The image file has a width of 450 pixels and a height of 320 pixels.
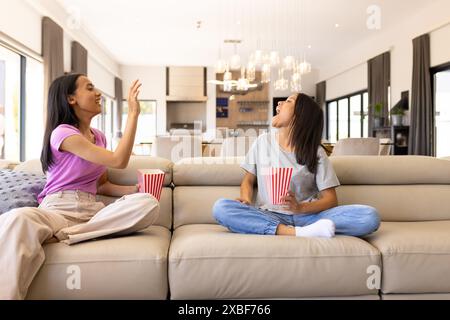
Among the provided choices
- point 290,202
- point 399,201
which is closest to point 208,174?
point 290,202

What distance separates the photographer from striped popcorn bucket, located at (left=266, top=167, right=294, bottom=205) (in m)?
1.73

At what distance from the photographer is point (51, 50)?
21.2ft

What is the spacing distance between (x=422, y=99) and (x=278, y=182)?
590cm

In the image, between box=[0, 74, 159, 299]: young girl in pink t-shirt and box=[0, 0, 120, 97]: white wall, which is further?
box=[0, 0, 120, 97]: white wall

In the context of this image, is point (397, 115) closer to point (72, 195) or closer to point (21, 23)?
point (21, 23)

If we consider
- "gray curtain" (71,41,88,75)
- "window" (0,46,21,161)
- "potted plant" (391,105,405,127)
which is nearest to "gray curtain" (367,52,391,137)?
"potted plant" (391,105,405,127)

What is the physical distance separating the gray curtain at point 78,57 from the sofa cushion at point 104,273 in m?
6.60

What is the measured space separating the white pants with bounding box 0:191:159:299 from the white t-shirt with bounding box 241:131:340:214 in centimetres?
55

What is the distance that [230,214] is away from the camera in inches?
73.6

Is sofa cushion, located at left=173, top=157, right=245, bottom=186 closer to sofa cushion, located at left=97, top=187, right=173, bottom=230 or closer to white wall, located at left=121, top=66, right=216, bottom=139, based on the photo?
sofa cushion, located at left=97, top=187, right=173, bottom=230
